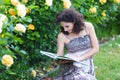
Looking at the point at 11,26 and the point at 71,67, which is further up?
the point at 11,26

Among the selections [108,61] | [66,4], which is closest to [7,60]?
[66,4]

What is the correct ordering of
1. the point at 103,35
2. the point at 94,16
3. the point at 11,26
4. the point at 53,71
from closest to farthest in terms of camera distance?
the point at 11,26, the point at 94,16, the point at 53,71, the point at 103,35

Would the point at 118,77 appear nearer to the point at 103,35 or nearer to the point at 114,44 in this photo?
the point at 114,44

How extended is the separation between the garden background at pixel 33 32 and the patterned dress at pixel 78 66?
404 mm

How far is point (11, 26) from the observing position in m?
3.42

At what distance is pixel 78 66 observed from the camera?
4473 millimetres

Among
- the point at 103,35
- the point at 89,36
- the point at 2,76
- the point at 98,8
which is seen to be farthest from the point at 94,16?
the point at 103,35

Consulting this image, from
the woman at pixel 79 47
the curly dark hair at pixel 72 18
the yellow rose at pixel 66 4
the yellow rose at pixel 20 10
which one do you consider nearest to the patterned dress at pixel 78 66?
the woman at pixel 79 47

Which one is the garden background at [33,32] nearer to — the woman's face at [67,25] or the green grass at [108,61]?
the green grass at [108,61]

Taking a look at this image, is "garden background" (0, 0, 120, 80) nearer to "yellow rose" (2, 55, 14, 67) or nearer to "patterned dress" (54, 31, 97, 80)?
"yellow rose" (2, 55, 14, 67)

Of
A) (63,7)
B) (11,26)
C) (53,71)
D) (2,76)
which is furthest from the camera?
(53,71)

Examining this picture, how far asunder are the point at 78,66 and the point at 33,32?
2.15 feet

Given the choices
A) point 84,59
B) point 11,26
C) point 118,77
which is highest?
point 11,26

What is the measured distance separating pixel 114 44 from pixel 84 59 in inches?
130
